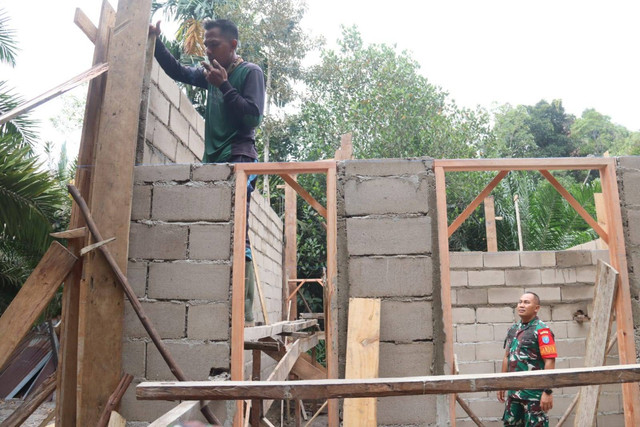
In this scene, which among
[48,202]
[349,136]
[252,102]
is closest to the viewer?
[252,102]

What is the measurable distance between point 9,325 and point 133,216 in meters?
0.98

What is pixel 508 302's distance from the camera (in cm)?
706

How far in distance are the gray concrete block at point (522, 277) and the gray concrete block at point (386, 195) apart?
398cm

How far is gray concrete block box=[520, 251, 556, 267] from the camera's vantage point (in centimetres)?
703

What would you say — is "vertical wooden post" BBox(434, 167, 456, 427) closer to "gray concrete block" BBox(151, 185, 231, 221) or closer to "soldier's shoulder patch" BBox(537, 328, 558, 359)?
"soldier's shoulder patch" BBox(537, 328, 558, 359)

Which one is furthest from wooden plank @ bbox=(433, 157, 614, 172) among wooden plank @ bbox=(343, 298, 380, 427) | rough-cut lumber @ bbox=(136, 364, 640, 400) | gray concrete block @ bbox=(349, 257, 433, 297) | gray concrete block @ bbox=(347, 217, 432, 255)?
rough-cut lumber @ bbox=(136, 364, 640, 400)

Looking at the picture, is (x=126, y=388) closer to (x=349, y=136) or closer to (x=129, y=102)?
(x=129, y=102)

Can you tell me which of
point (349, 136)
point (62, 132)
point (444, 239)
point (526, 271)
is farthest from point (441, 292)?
point (62, 132)

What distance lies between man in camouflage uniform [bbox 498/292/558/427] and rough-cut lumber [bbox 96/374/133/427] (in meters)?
3.03

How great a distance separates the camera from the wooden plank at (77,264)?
3307 millimetres

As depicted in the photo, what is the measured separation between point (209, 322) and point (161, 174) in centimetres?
107

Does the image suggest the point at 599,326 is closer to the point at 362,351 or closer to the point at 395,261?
the point at 395,261

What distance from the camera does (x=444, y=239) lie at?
355 centimetres

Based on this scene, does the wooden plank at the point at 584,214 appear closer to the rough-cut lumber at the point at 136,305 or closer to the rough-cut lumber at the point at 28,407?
the rough-cut lumber at the point at 136,305
